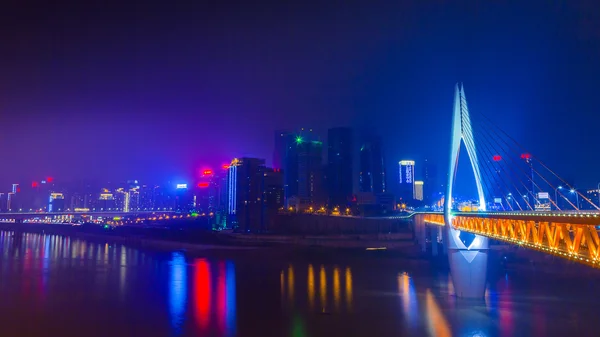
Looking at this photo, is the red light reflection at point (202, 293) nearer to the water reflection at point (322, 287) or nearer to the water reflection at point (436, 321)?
the water reflection at point (322, 287)

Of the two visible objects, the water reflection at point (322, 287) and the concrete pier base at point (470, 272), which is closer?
the concrete pier base at point (470, 272)

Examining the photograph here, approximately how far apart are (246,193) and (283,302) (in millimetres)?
56899

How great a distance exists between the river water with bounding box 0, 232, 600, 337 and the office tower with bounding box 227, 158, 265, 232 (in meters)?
35.5

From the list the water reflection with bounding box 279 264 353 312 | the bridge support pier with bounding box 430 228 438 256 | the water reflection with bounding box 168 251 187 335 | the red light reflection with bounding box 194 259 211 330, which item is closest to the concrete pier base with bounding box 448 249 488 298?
the water reflection with bounding box 279 264 353 312

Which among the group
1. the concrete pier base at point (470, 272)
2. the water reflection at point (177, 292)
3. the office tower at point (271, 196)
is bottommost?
the water reflection at point (177, 292)

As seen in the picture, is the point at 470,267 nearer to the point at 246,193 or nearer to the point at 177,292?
the point at 177,292

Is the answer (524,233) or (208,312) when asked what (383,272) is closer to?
(208,312)

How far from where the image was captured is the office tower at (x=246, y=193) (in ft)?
258

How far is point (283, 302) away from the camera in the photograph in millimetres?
26328

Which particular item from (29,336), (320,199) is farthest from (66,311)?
(320,199)

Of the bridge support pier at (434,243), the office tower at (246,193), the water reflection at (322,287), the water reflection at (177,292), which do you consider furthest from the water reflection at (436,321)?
the office tower at (246,193)

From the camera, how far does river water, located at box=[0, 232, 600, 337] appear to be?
20.6 meters

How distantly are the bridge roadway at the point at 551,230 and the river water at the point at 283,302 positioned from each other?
4696 millimetres

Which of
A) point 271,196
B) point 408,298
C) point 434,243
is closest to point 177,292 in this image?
point 408,298
